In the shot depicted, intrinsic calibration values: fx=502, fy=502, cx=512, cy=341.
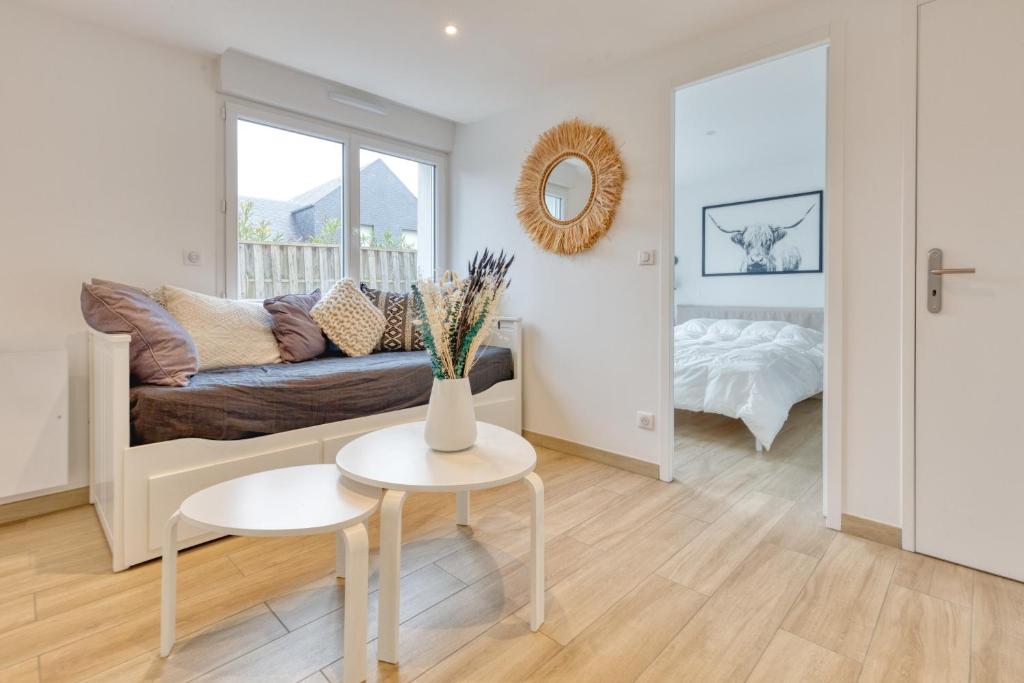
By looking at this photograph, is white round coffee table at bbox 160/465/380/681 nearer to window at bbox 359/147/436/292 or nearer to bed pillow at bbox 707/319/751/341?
window at bbox 359/147/436/292

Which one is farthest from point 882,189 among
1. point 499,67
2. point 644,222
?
point 499,67

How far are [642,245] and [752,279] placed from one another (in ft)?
10.2

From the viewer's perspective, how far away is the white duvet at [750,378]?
2.98 m

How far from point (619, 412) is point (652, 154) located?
4.54 ft

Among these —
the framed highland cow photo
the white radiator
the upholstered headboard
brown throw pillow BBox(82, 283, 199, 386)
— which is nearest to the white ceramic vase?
brown throw pillow BBox(82, 283, 199, 386)

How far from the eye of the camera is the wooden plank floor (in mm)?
1269

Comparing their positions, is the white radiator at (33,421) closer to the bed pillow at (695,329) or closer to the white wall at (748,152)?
the white wall at (748,152)

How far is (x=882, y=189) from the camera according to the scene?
191 cm

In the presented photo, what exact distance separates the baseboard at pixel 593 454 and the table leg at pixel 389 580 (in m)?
1.73

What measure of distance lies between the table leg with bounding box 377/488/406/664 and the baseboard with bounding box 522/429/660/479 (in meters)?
1.73

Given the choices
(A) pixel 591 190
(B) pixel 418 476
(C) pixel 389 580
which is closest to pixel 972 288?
(A) pixel 591 190

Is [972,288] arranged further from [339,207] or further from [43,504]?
[43,504]

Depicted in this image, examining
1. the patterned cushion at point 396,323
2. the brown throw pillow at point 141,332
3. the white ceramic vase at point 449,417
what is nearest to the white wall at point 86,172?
the brown throw pillow at point 141,332

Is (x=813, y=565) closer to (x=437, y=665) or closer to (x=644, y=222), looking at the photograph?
(x=437, y=665)
